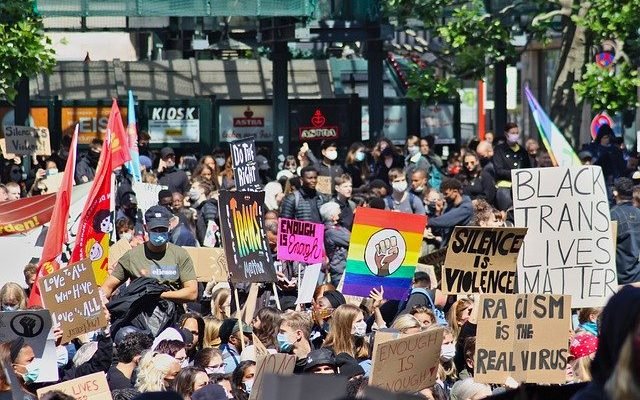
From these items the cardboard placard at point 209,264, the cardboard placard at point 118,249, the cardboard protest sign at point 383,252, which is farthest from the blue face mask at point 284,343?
the cardboard placard at point 118,249

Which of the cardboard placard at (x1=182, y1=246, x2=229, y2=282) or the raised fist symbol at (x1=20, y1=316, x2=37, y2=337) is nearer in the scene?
the raised fist symbol at (x1=20, y1=316, x2=37, y2=337)

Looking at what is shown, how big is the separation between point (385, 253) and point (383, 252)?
0.02 metres

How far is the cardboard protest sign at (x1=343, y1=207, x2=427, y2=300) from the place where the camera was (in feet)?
42.9

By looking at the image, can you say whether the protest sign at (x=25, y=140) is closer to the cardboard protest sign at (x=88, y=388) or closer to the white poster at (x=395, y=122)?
the white poster at (x=395, y=122)

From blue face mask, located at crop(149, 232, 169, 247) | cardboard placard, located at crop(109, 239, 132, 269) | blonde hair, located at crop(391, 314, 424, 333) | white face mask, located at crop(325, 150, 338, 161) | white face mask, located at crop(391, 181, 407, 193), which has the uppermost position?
blue face mask, located at crop(149, 232, 169, 247)

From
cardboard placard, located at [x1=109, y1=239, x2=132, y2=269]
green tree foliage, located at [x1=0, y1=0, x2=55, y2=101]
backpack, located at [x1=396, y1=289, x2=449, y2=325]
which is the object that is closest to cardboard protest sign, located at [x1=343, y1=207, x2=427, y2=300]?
backpack, located at [x1=396, y1=289, x2=449, y2=325]

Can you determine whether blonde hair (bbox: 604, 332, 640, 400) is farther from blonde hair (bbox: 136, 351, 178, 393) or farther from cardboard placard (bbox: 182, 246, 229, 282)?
cardboard placard (bbox: 182, 246, 229, 282)

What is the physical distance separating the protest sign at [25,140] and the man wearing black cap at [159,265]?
1138 cm

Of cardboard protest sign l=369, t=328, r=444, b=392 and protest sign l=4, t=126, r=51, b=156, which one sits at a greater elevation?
protest sign l=4, t=126, r=51, b=156

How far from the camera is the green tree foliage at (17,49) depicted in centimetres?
2511

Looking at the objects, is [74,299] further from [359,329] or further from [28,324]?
[359,329]

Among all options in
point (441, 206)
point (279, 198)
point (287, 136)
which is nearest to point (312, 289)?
point (441, 206)

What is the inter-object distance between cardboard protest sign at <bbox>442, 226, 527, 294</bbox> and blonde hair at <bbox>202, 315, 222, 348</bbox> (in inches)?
60.8

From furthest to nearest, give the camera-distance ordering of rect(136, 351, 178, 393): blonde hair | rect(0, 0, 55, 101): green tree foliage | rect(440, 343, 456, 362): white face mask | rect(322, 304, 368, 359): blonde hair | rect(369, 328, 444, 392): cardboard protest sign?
rect(0, 0, 55, 101): green tree foliage
rect(322, 304, 368, 359): blonde hair
rect(440, 343, 456, 362): white face mask
rect(136, 351, 178, 393): blonde hair
rect(369, 328, 444, 392): cardboard protest sign
